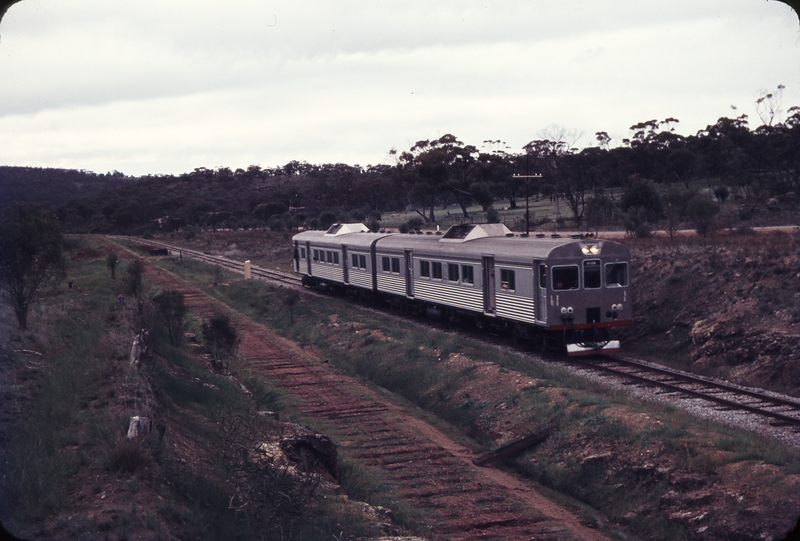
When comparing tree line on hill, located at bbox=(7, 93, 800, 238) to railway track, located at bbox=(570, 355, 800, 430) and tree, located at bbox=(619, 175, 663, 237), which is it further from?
railway track, located at bbox=(570, 355, 800, 430)

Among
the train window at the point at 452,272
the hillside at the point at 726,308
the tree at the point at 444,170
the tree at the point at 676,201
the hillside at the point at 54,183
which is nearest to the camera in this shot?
the hillside at the point at 726,308

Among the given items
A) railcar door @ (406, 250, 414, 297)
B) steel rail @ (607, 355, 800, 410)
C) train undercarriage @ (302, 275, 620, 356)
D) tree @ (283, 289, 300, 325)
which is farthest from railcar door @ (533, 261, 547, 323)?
tree @ (283, 289, 300, 325)

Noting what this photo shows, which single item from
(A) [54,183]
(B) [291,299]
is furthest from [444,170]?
(A) [54,183]

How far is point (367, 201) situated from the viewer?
8925 centimetres

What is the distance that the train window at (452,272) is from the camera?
2315 centimetres

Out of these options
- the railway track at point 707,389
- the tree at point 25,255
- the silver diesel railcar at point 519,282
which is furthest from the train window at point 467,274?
the tree at point 25,255

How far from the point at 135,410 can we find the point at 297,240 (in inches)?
1193

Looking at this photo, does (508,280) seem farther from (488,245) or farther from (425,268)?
Answer: (425,268)

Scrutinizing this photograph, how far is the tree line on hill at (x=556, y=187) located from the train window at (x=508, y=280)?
323 inches

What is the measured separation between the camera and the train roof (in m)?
18.7

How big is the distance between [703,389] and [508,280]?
6.33 metres

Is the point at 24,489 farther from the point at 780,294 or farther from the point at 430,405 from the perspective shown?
the point at 780,294

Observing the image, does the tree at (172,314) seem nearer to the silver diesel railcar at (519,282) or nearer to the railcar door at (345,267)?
the silver diesel railcar at (519,282)

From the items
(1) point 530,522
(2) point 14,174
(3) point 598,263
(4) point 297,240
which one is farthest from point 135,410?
(2) point 14,174
